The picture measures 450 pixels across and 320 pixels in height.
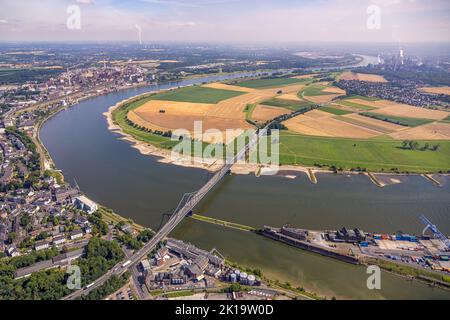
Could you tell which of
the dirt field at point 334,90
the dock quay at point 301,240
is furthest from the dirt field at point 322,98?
the dock quay at point 301,240

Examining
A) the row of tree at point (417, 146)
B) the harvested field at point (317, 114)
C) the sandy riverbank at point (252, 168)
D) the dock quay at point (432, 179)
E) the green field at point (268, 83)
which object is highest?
the green field at point (268, 83)

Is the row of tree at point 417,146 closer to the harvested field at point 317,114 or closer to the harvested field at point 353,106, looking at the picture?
the harvested field at point 317,114

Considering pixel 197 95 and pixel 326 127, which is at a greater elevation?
pixel 197 95

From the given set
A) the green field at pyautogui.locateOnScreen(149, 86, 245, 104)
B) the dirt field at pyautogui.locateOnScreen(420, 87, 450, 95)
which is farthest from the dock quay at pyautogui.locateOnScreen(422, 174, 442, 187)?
the dirt field at pyautogui.locateOnScreen(420, 87, 450, 95)

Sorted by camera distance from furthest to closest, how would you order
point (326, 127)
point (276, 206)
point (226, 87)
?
point (226, 87) < point (326, 127) < point (276, 206)

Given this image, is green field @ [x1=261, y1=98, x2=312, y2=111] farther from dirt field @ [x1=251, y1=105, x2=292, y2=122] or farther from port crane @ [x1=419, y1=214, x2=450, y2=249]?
port crane @ [x1=419, y1=214, x2=450, y2=249]

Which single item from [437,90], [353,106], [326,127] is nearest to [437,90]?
[437,90]

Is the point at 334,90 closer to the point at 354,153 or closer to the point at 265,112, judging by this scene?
the point at 265,112
